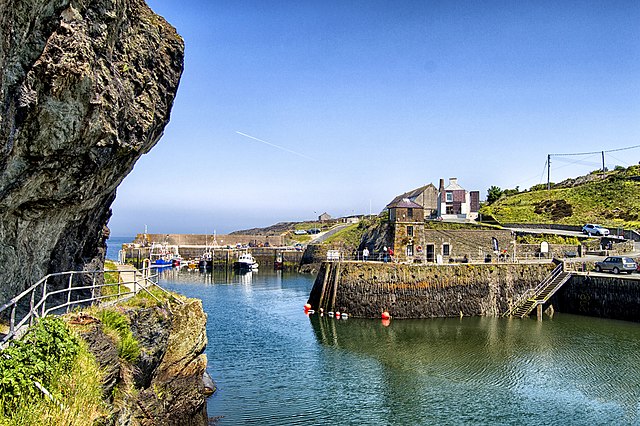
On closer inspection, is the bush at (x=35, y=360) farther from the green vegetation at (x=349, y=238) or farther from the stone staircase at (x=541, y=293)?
the green vegetation at (x=349, y=238)

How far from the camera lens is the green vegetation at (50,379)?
7.59 meters

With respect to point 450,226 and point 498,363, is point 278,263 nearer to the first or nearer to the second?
point 450,226

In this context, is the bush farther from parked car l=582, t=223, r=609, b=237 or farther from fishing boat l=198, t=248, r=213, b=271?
fishing boat l=198, t=248, r=213, b=271

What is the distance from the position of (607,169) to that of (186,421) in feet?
365

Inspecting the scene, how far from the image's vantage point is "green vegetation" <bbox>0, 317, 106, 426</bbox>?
7.59 meters

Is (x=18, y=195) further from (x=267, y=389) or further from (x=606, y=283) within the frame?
(x=606, y=283)

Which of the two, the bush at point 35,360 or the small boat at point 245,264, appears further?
the small boat at point 245,264

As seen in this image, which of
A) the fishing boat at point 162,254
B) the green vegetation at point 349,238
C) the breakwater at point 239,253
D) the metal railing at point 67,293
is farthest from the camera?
the breakwater at point 239,253

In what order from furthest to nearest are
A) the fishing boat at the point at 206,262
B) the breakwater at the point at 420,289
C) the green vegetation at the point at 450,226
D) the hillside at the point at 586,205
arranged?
the fishing boat at the point at 206,262
the hillside at the point at 586,205
the green vegetation at the point at 450,226
the breakwater at the point at 420,289

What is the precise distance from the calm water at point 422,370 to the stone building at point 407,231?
28.8 ft

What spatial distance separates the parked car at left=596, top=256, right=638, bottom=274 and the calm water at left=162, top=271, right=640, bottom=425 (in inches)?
241

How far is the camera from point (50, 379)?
8.45 metres

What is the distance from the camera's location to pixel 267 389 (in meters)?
22.7

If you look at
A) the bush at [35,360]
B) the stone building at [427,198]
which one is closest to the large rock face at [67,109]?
the bush at [35,360]
